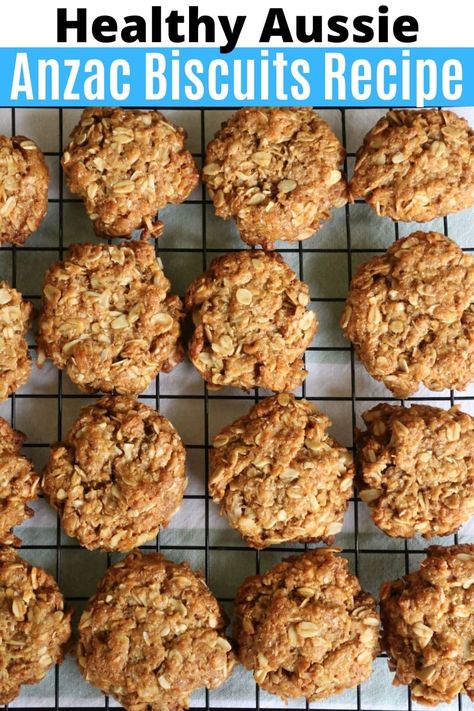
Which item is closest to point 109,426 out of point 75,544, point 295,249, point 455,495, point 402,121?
point 75,544

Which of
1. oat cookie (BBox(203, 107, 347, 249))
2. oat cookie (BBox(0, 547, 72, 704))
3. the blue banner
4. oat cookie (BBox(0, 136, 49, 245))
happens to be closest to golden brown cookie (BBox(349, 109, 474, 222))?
oat cookie (BBox(203, 107, 347, 249))

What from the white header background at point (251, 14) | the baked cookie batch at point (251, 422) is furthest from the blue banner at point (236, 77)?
the baked cookie batch at point (251, 422)

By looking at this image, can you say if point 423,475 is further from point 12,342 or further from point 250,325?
point 12,342

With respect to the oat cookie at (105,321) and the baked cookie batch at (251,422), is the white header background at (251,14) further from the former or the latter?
the oat cookie at (105,321)

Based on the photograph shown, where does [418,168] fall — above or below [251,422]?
above

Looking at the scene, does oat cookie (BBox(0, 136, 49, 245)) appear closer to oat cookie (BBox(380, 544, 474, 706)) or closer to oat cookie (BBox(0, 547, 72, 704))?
oat cookie (BBox(0, 547, 72, 704))

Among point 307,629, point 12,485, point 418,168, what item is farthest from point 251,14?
point 307,629
